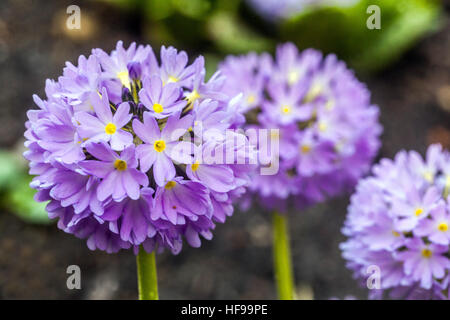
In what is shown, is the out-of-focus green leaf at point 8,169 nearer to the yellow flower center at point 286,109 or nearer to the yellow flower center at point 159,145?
the yellow flower center at point 286,109

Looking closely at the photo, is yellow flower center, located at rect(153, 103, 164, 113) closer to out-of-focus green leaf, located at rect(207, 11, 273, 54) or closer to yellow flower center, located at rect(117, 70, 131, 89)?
yellow flower center, located at rect(117, 70, 131, 89)

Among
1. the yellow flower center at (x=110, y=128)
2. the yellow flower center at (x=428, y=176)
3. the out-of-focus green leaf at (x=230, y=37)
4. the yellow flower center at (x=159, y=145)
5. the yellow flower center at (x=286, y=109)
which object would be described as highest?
the out-of-focus green leaf at (x=230, y=37)

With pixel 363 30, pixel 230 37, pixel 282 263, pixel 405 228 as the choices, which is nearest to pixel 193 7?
pixel 230 37

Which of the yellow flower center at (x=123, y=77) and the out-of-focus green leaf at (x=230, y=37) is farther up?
the out-of-focus green leaf at (x=230, y=37)

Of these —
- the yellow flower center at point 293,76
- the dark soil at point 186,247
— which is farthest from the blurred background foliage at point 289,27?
the yellow flower center at point 293,76

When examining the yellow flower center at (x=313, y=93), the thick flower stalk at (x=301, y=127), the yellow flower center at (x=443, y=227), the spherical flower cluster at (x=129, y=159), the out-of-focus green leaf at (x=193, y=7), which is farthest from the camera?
the out-of-focus green leaf at (x=193, y=7)
